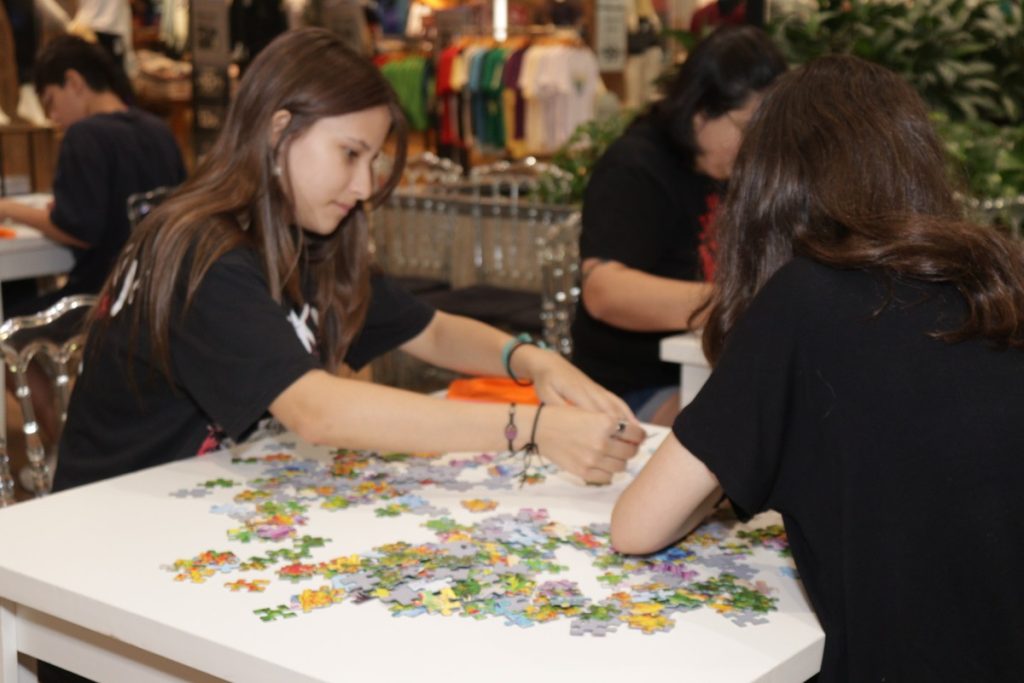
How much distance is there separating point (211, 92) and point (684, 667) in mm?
7951

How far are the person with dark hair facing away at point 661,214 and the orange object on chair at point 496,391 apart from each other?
75cm

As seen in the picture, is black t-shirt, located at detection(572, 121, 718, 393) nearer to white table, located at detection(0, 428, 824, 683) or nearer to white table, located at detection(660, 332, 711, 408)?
white table, located at detection(660, 332, 711, 408)

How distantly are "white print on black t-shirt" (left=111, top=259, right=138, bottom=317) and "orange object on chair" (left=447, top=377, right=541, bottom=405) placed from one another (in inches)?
26.6

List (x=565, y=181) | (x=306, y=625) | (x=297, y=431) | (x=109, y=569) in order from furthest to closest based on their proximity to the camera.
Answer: (x=565, y=181) → (x=297, y=431) → (x=109, y=569) → (x=306, y=625)

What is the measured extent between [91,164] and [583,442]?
151 inches

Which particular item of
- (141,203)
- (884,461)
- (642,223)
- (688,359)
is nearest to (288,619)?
(884,461)

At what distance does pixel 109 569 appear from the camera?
181cm

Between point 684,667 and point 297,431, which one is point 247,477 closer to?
point 297,431

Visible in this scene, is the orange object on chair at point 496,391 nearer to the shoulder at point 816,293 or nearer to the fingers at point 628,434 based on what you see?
the fingers at point 628,434

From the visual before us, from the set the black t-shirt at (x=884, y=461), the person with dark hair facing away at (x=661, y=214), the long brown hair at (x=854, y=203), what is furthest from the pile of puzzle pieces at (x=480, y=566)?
the person with dark hair facing away at (x=661, y=214)

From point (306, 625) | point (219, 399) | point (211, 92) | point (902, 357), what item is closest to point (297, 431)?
point (219, 399)

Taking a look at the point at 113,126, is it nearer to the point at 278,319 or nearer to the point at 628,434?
the point at 278,319

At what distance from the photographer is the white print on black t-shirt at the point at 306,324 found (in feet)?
8.34

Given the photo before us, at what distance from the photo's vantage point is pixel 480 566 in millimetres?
1799
